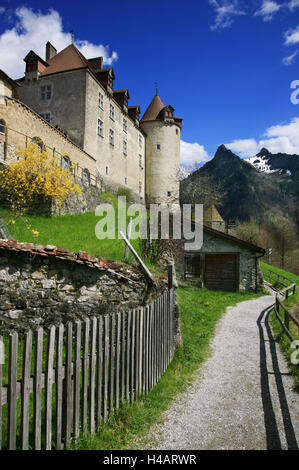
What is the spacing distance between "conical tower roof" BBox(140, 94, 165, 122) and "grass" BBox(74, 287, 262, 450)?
37616 millimetres

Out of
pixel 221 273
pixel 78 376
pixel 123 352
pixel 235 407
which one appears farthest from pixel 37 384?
pixel 221 273

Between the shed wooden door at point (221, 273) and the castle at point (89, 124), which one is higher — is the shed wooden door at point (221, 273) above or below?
below

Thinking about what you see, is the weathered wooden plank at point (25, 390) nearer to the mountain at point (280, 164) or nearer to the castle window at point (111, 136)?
the castle window at point (111, 136)

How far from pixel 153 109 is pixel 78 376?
44.8 meters

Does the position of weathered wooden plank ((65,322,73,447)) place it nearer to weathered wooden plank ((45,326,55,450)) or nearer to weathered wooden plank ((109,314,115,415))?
weathered wooden plank ((45,326,55,450))

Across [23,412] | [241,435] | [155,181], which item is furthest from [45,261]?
[155,181]

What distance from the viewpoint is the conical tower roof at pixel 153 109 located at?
42.4 metres

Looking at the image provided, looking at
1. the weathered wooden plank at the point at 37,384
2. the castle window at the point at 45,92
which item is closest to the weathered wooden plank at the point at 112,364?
the weathered wooden plank at the point at 37,384

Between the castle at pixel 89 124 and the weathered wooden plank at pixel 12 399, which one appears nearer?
the weathered wooden plank at pixel 12 399

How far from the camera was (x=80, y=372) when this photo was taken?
3479mm

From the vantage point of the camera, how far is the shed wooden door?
19188mm

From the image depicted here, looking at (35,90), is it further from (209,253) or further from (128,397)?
(128,397)

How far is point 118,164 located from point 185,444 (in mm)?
32074

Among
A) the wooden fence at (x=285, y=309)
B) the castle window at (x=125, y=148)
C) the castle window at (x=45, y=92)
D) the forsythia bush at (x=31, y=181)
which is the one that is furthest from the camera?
the castle window at (x=125, y=148)
